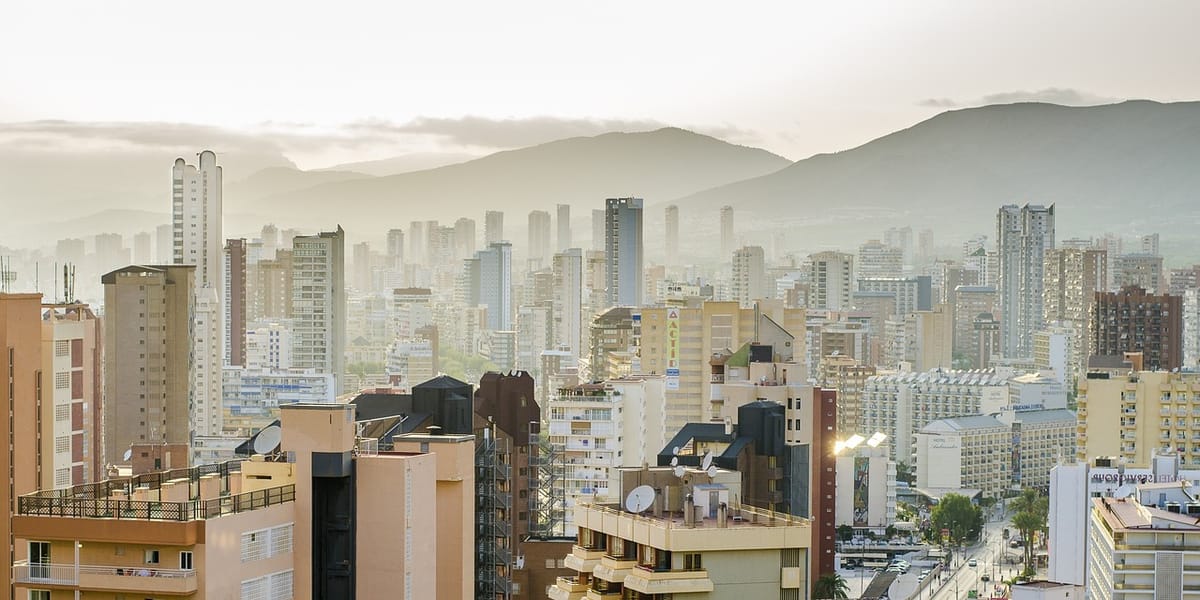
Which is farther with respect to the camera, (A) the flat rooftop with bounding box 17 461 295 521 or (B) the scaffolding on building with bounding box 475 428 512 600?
(B) the scaffolding on building with bounding box 475 428 512 600

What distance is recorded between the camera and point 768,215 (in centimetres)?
6588

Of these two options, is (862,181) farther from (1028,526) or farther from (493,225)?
(1028,526)

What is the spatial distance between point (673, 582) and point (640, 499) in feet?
1.47

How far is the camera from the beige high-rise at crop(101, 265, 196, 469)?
2041cm

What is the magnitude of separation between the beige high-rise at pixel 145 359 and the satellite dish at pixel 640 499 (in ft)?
47.7

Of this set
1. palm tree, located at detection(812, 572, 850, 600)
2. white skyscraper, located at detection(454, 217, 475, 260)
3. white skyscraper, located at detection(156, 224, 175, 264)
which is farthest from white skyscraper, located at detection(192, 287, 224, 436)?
white skyscraper, located at detection(454, 217, 475, 260)

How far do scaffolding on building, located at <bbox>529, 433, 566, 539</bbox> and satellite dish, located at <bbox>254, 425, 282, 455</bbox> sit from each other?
6256 millimetres

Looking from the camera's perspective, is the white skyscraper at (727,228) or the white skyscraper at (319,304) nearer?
the white skyscraper at (319,304)

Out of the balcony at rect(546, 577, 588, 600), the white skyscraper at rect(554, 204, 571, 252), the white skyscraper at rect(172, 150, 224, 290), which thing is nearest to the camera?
the balcony at rect(546, 577, 588, 600)

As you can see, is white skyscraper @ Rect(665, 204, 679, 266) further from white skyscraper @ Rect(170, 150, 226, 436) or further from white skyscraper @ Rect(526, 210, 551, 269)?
white skyscraper @ Rect(170, 150, 226, 436)

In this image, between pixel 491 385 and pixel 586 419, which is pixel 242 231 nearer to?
pixel 586 419

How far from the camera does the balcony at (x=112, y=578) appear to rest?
17.2 feet

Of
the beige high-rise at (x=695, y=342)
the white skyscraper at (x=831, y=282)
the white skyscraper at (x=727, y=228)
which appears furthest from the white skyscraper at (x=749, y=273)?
the beige high-rise at (x=695, y=342)

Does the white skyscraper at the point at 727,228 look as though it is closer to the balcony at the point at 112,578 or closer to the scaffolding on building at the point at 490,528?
the scaffolding on building at the point at 490,528
